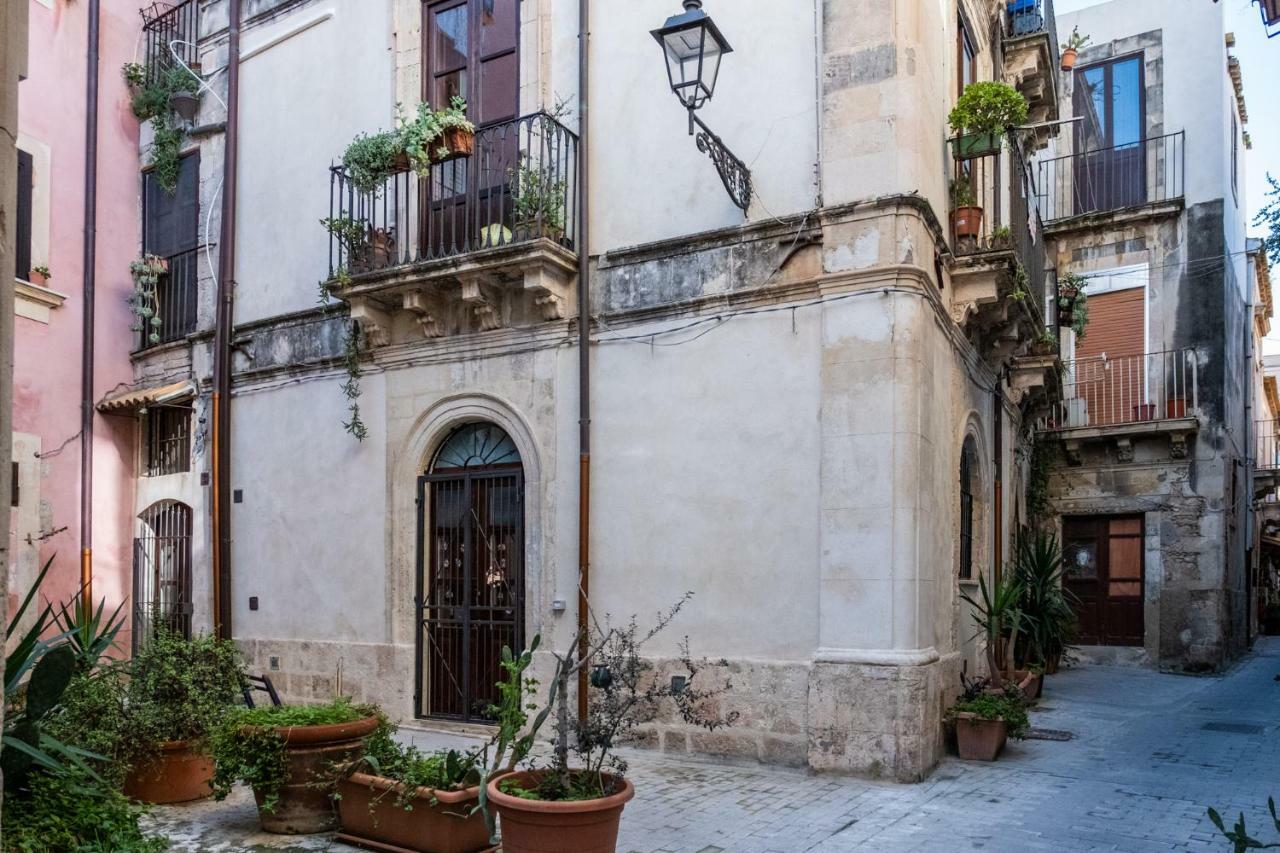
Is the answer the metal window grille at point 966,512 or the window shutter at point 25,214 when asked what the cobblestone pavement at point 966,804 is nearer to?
the metal window grille at point 966,512

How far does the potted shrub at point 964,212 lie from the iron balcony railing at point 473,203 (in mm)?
3187

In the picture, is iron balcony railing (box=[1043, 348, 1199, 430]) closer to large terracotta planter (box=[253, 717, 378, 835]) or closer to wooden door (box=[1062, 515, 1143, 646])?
wooden door (box=[1062, 515, 1143, 646])

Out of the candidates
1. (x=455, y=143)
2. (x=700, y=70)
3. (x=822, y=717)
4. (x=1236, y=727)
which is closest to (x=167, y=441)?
(x=455, y=143)

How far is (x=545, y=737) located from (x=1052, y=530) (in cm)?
1062

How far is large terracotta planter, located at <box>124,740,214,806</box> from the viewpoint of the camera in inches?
263

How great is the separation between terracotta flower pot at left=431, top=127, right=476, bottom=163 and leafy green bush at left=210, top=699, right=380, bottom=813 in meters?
5.16

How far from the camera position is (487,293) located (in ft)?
30.9

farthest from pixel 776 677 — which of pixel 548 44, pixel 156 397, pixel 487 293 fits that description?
pixel 156 397

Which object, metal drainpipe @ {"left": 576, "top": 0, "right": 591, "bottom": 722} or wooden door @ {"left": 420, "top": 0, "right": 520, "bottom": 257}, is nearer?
metal drainpipe @ {"left": 576, "top": 0, "right": 591, "bottom": 722}

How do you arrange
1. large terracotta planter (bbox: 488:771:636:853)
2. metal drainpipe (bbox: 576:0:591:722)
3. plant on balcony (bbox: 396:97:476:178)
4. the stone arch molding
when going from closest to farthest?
large terracotta planter (bbox: 488:771:636:853) → metal drainpipe (bbox: 576:0:591:722) → plant on balcony (bbox: 396:97:476:178) → the stone arch molding

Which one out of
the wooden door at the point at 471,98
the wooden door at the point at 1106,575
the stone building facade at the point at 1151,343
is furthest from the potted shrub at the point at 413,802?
the stone building facade at the point at 1151,343

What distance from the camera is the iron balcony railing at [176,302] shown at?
12.2 meters

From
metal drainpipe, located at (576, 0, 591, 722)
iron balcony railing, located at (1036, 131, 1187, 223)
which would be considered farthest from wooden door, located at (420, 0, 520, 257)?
iron balcony railing, located at (1036, 131, 1187, 223)

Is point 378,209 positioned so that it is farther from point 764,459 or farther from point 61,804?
point 61,804
